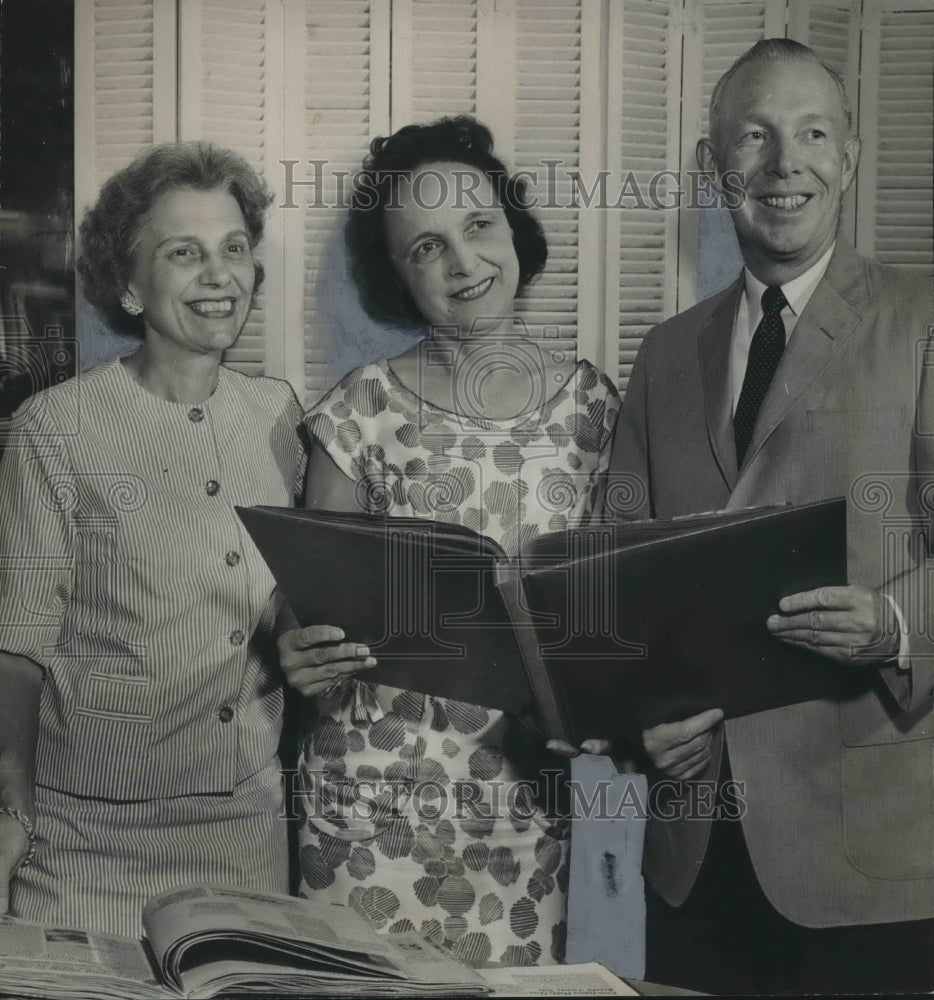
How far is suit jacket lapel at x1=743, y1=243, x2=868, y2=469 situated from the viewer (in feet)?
7.04

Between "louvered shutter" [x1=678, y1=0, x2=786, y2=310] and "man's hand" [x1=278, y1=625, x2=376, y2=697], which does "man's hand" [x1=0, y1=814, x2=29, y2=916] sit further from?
"louvered shutter" [x1=678, y1=0, x2=786, y2=310]

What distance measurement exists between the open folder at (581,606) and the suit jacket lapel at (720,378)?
226 mm

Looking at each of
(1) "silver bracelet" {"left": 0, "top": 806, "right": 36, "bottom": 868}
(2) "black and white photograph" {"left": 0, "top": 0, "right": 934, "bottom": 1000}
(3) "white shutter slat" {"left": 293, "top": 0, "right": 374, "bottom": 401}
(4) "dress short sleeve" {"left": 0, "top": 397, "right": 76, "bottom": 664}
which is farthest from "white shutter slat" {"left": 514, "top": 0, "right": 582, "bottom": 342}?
(1) "silver bracelet" {"left": 0, "top": 806, "right": 36, "bottom": 868}

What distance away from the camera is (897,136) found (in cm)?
228

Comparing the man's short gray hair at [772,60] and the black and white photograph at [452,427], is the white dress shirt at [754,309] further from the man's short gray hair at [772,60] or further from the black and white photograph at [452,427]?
the man's short gray hair at [772,60]

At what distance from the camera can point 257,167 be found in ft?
7.34

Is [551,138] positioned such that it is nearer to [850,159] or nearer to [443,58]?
[443,58]

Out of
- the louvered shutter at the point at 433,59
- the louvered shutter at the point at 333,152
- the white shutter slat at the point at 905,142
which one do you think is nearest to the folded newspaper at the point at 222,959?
the louvered shutter at the point at 333,152

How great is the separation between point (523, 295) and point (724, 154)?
43 cm

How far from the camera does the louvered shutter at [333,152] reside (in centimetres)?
224

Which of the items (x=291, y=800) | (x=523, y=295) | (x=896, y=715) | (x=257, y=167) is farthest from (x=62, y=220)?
(x=896, y=715)

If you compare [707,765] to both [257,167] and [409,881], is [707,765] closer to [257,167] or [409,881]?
[409,881]

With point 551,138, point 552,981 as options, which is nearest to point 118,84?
point 551,138

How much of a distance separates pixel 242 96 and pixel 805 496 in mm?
1197
